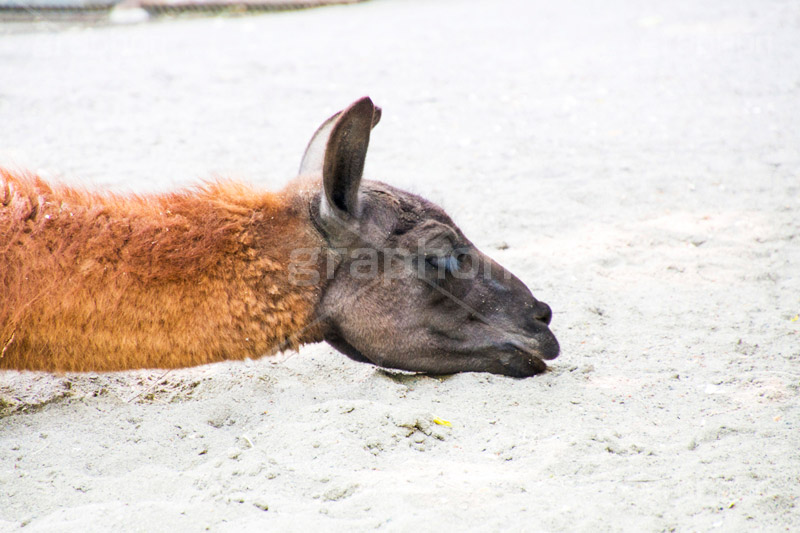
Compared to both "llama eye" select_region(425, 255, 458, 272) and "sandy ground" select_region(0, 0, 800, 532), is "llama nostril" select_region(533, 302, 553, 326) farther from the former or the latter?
"llama eye" select_region(425, 255, 458, 272)

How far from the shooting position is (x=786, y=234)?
5457 mm

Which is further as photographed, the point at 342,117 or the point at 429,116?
the point at 429,116

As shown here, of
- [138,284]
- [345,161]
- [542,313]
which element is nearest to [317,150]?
[345,161]

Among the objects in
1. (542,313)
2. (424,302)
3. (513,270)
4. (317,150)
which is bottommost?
(513,270)

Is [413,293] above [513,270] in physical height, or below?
above

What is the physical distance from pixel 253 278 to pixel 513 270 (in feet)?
7.57

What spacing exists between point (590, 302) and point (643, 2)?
1040cm

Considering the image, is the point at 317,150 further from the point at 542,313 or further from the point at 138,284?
the point at 542,313

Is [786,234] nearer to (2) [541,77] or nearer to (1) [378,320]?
(1) [378,320]

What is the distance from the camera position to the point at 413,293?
355 cm

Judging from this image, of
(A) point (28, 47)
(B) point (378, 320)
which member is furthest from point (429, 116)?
(A) point (28, 47)

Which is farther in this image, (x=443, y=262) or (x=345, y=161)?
(x=443, y=262)

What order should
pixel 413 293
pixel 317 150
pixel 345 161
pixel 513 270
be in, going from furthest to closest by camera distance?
pixel 513 270, pixel 317 150, pixel 413 293, pixel 345 161

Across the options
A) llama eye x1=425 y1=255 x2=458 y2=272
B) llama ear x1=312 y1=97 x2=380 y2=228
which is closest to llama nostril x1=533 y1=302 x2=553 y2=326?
llama eye x1=425 y1=255 x2=458 y2=272
